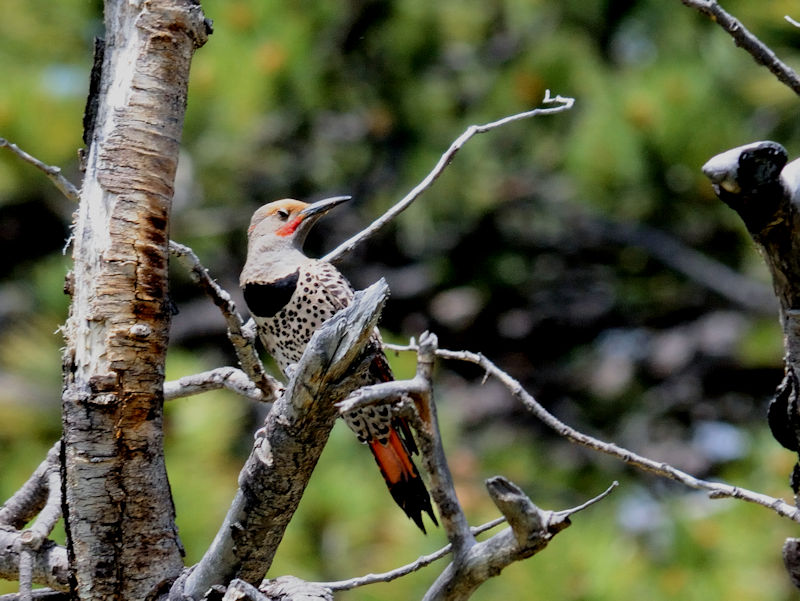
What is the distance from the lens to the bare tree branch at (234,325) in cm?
222

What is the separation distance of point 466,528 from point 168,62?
3.61 feet

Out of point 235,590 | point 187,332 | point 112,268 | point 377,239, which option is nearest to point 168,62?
point 112,268

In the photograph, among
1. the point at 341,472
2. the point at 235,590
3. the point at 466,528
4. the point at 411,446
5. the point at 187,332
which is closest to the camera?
the point at 466,528

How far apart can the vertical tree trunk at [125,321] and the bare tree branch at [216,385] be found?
11.3 inches

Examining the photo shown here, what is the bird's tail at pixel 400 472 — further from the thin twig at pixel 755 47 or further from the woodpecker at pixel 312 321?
the thin twig at pixel 755 47

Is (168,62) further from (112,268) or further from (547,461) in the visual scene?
(547,461)

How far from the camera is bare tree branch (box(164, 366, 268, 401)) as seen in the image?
2525mm

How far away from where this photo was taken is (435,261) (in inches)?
326

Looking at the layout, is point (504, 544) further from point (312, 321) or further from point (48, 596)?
point (312, 321)

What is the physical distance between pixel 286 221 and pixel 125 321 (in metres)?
1.52

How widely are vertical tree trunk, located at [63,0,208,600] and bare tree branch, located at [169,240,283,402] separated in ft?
0.18

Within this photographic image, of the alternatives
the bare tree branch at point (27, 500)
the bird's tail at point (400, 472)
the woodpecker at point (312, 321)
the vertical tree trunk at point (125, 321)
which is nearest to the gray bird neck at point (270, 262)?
the woodpecker at point (312, 321)

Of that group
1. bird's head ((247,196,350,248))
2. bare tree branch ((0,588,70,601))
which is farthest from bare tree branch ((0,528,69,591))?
bird's head ((247,196,350,248))

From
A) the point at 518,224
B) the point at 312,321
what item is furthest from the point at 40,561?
the point at 518,224
